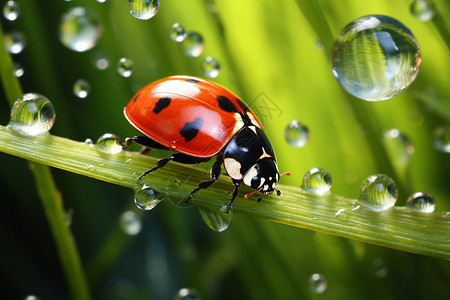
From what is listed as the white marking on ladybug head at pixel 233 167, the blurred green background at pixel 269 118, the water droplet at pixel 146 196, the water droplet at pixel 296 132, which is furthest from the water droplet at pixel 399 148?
the water droplet at pixel 146 196

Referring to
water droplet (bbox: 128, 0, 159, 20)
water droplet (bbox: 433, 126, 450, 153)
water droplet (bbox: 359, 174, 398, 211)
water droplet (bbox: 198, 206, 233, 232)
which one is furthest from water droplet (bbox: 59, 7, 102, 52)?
water droplet (bbox: 433, 126, 450, 153)

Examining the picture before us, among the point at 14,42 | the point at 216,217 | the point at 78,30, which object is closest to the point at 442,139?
the point at 216,217

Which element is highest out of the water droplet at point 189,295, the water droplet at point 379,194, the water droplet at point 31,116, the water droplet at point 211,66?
the water droplet at point 31,116

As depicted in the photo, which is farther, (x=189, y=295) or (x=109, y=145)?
(x=189, y=295)

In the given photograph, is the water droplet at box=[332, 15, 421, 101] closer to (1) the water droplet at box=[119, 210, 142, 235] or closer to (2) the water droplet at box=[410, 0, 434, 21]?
(2) the water droplet at box=[410, 0, 434, 21]

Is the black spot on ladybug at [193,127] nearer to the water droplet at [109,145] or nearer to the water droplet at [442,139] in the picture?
the water droplet at [109,145]

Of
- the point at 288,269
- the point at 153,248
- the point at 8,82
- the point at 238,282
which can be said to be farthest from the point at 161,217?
the point at 8,82

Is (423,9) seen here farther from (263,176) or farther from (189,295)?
(189,295)
